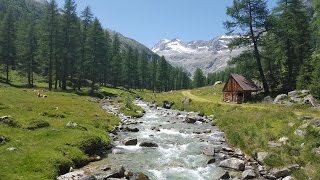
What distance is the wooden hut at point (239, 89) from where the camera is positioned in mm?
61494

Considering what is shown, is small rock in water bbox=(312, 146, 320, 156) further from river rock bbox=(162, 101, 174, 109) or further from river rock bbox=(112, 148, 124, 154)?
river rock bbox=(162, 101, 174, 109)

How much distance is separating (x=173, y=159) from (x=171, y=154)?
5.55 ft

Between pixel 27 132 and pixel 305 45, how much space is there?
180ft

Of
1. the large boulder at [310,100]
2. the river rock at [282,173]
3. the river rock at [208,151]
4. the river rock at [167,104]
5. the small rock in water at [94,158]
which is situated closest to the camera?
the river rock at [282,173]

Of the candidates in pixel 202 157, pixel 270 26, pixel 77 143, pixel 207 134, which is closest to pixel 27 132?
pixel 77 143

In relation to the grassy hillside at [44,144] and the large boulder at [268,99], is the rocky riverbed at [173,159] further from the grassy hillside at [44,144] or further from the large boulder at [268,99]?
the large boulder at [268,99]

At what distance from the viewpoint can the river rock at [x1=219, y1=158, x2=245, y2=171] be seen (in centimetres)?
2425

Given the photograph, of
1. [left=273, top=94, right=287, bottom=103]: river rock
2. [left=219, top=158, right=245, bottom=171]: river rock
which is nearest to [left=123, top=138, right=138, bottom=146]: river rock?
[left=219, top=158, right=245, bottom=171]: river rock

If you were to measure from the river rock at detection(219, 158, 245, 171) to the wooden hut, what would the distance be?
1450 inches

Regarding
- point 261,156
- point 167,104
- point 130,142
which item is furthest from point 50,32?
point 261,156

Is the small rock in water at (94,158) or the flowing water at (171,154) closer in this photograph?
the flowing water at (171,154)

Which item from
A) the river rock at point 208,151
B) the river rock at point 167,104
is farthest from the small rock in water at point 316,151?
the river rock at point 167,104

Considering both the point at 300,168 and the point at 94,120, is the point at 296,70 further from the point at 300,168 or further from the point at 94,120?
the point at 300,168

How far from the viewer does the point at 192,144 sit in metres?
32.9
